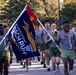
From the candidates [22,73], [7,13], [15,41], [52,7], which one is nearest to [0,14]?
[7,13]

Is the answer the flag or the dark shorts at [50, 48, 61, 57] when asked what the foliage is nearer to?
the dark shorts at [50, 48, 61, 57]

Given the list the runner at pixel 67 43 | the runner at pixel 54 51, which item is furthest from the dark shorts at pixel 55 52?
the runner at pixel 67 43

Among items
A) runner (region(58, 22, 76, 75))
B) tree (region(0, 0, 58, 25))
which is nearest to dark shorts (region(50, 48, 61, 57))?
runner (region(58, 22, 76, 75))

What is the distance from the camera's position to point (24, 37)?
1020 cm

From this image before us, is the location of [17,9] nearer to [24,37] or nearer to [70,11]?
[70,11]

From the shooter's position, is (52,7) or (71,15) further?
(52,7)

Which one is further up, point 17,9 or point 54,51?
point 17,9

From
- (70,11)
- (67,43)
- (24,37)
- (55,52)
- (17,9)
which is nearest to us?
(67,43)

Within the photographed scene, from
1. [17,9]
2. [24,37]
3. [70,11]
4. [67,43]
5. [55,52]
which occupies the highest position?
[17,9]

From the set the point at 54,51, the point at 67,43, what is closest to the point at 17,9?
the point at 54,51

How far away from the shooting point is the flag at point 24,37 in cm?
1002

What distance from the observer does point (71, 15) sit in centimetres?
4519

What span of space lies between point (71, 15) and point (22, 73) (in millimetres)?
32654

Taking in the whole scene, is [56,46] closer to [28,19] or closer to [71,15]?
[28,19]
